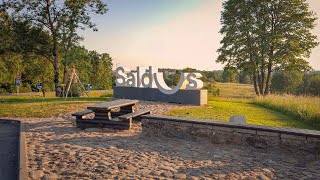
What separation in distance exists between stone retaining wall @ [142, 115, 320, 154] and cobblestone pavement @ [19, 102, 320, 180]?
170 millimetres

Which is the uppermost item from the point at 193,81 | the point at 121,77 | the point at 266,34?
the point at 266,34

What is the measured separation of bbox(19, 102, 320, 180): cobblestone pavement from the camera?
4168 mm

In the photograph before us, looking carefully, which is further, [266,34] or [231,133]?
[266,34]

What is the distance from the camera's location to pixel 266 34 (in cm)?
2294

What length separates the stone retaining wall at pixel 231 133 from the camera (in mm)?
5055

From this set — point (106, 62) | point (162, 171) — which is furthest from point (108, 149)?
point (106, 62)

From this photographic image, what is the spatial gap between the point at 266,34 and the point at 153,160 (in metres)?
21.3

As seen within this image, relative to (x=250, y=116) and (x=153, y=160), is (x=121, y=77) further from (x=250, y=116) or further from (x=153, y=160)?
(x=153, y=160)

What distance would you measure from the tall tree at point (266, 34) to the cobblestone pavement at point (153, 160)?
766 inches

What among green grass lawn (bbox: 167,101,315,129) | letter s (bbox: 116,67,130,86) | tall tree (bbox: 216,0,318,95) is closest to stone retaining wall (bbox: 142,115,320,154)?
green grass lawn (bbox: 167,101,315,129)

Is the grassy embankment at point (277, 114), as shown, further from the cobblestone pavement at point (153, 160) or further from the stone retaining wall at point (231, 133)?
the cobblestone pavement at point (153, 160)

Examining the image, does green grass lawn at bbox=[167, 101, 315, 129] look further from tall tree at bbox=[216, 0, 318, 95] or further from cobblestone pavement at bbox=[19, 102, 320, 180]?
tall tree at bbox=[216, 0, 318, 95]

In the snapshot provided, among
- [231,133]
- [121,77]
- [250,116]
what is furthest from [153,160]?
[121,77]

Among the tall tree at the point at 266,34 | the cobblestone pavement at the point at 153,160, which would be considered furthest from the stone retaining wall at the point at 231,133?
the tall tree at the point at 266,34
